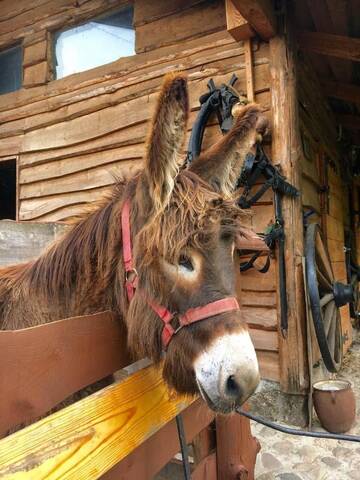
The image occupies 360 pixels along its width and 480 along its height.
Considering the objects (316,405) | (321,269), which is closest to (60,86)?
(321,269)

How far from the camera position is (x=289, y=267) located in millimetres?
3240

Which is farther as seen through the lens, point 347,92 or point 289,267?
point 347,92

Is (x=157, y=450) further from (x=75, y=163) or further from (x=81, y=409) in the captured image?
(x=75, y=163)

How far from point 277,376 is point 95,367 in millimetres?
2498

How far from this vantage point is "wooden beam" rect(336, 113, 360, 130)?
6.07m

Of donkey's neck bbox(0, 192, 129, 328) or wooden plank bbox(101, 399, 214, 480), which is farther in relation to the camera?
donkey's neck bbox(0, 192, 129, 328)

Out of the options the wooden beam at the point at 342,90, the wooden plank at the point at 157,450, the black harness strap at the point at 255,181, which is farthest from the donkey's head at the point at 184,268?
the wooden beam at the point at 342,90

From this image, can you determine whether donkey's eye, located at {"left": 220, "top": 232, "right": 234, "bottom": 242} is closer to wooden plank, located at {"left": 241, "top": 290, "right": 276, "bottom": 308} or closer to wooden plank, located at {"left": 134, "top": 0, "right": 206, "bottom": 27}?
wooden plank, located at {"left": 241, "top": 290, "right": 276, "bottom": 308}

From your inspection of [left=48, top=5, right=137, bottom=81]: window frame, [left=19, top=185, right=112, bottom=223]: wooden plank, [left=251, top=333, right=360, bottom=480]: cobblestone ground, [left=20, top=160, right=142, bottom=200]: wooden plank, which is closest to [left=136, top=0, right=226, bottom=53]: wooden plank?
[left=48, top=5, right=137, bottom=81]: window frame

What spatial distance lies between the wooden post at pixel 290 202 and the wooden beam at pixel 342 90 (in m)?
1.74

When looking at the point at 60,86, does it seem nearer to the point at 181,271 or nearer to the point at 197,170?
the point at 197,170

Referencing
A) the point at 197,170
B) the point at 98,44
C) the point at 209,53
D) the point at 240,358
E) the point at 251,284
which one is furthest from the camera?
the point at 98,44

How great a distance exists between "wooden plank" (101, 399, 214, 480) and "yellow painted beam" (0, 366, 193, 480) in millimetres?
97

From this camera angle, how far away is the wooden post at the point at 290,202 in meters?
3.21
